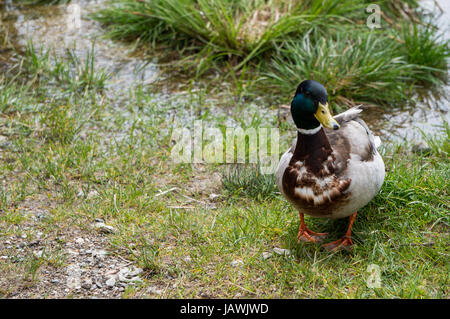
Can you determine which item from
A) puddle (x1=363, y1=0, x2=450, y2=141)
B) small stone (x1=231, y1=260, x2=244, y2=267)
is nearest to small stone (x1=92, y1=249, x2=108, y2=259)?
small stone (x1=231, y1=260, x2=244, y2=267)

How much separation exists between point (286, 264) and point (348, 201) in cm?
48

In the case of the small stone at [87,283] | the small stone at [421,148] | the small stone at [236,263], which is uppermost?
the small stone at [421,148]

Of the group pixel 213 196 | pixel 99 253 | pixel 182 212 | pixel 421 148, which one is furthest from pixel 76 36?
pixel 421 148

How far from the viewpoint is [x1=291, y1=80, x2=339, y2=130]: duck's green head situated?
9.50 ft

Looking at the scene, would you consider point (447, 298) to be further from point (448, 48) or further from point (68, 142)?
point (448, 48)

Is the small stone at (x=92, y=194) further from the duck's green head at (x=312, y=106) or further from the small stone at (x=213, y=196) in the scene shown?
the duck's green head at (x=312, y=106)

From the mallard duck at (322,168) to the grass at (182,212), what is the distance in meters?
0.31

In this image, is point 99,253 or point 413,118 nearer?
point 99,253

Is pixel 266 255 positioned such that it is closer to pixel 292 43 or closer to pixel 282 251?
pixel 282 251

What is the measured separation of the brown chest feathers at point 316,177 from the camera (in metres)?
2.96

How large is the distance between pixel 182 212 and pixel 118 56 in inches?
98.2

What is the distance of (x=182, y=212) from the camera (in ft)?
11.7

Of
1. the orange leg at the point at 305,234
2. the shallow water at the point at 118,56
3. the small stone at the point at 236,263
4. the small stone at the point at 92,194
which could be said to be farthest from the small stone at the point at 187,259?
the shallow water at the point at 118,56
